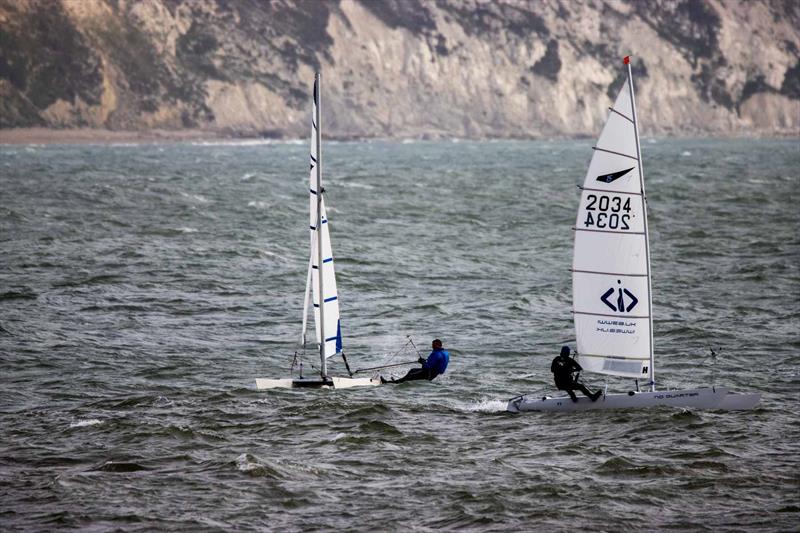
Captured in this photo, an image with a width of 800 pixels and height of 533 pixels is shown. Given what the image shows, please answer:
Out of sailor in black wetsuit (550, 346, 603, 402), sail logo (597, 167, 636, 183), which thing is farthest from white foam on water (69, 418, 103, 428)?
sail logo (597, 167, 636, 183)

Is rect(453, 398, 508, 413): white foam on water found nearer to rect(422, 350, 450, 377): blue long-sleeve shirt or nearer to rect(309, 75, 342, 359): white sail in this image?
rect(422, 350, 450, 377): blue long-sleeve shirt

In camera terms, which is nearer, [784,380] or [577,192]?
[784,380]

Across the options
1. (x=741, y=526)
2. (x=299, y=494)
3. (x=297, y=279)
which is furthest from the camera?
(x=297, y=279)

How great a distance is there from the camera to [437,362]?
26969 mm

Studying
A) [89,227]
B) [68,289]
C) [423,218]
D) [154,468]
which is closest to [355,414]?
[154,468]

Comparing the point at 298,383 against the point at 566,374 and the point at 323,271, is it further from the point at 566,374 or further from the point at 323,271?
the point at 566,374

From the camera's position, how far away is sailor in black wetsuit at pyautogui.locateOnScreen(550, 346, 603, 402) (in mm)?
24031

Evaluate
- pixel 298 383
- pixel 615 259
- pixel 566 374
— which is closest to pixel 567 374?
pixel 566 374

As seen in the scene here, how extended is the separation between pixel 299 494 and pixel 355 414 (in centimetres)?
523

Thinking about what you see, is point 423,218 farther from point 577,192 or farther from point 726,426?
point 726,426

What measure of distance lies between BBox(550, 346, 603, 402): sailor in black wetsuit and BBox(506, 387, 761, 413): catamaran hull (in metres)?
0.17

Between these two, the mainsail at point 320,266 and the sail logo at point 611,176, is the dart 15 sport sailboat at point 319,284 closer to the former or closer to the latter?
the mainsail at point 320,266

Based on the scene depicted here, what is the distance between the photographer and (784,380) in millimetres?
27203

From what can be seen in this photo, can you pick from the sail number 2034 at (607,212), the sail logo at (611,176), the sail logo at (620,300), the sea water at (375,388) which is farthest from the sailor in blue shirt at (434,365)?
the sail logo at (611,176)
